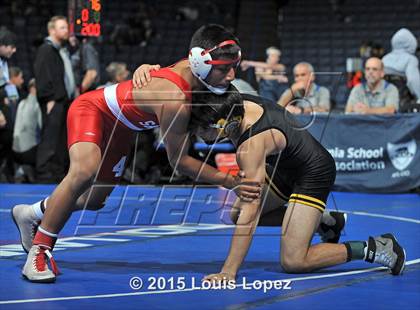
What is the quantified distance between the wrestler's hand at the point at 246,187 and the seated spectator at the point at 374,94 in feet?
19.1

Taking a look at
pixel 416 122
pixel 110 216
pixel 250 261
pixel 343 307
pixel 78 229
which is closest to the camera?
pixel 343 307

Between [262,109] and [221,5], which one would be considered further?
[221,5]

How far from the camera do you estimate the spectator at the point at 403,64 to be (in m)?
11.0

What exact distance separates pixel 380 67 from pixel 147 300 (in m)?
6.63

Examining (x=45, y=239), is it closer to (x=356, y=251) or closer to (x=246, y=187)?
(x=246, y=187)

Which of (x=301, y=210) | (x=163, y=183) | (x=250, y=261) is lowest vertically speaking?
(x=163, y=183)

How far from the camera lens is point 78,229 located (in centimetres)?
710

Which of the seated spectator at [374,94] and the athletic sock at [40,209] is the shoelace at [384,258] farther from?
the seated spectator at [374,94]

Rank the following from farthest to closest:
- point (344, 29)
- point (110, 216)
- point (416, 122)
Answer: point (344, 29)
point (416, 122)
point (110, 216)

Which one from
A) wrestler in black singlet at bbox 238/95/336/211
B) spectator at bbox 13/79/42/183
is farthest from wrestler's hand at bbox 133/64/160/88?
spectator at bbox 13/79/42/183

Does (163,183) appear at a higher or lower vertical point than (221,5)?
lower

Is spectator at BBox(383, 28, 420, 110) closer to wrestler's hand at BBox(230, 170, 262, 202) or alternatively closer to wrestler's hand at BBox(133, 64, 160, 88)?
wrestler's hand at BBox(133, 64, 160, 88)

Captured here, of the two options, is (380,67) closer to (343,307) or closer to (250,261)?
(250,261)

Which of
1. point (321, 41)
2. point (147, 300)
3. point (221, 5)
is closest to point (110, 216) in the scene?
point (147, 300)
